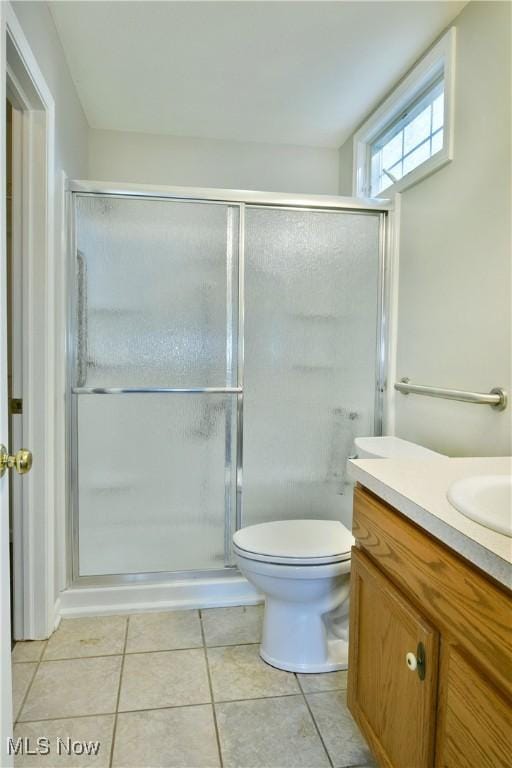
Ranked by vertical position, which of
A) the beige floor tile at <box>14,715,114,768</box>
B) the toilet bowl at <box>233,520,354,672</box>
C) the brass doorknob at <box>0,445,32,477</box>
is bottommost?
the beige floor tile at <box>14,715,114,768</box>

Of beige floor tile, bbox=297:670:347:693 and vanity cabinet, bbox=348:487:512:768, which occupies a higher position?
vanity cabinet, bbox=348:487:512:768

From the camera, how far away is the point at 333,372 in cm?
217

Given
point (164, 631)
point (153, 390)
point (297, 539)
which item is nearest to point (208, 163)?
point (153, 390)

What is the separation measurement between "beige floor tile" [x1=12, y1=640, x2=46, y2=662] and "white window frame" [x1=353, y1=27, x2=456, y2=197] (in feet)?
7.90

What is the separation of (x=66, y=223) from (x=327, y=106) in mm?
1443

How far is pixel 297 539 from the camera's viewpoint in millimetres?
1743

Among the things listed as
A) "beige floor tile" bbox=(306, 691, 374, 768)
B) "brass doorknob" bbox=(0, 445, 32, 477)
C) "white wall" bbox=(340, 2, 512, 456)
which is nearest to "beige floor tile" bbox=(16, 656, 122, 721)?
"beige floor tile" bbox=(306, 691, 374, 768)

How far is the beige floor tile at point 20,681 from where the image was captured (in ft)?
4.72

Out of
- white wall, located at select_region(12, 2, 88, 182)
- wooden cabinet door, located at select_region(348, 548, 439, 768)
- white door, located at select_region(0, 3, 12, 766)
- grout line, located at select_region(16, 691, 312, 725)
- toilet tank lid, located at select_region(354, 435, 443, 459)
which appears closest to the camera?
wooden cabinet door, located at select_region(348, 548, 439, 768)

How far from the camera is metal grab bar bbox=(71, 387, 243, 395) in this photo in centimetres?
196

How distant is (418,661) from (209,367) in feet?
4.65

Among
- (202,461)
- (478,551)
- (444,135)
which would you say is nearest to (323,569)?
(202,461)

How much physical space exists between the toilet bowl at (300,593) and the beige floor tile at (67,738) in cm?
59

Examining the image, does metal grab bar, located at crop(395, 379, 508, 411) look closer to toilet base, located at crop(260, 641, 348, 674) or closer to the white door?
toilet base, located at crop(260, 641, 348, 674)
